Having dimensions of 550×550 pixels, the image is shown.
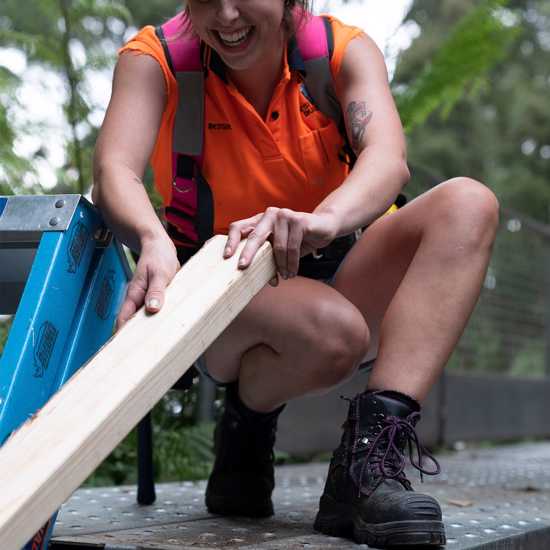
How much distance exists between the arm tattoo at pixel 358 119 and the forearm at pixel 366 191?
0.07 m

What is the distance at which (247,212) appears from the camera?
236 cm

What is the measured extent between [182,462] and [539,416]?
5.19 m

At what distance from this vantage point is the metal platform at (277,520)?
6.26 feet

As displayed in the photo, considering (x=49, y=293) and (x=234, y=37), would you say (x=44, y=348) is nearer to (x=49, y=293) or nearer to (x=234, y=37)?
(x=49, y=293)

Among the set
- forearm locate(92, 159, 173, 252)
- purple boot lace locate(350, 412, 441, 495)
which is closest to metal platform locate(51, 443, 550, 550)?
purple boot lace locate(350, 412, 441, 495)

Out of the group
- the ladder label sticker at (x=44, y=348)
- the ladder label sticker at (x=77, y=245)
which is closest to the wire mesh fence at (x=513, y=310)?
the ladder label sticker at (x=77, y=245)

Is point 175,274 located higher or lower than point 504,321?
lower

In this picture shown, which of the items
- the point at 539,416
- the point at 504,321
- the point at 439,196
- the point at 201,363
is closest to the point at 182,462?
the point at 201,363

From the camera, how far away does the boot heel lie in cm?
200

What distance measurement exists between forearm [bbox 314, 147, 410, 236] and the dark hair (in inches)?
14.9

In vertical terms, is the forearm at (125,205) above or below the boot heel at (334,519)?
above

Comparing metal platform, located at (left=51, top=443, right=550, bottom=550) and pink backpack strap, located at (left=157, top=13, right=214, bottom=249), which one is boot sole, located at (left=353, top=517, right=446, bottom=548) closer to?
metal platform, located at (left=51, top=443, right=550, bottom=550)

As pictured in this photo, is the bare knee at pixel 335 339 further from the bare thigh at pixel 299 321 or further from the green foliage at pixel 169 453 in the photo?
the green foliage at pixel 169 453

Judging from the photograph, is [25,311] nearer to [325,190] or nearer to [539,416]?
[325,190]
